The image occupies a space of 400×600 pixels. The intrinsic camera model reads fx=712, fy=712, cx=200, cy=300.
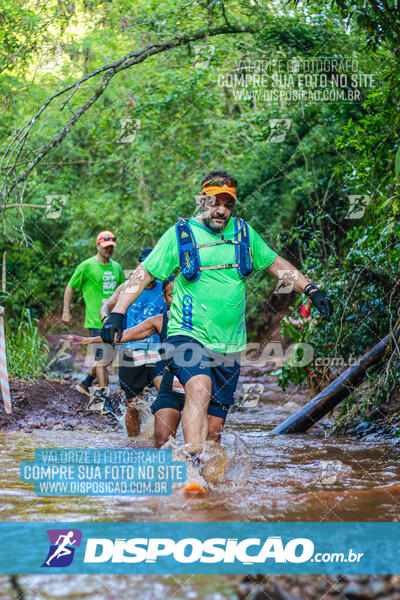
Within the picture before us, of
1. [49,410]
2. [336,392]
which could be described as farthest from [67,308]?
[336,392]

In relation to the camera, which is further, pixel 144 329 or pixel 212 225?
pixel 144 329

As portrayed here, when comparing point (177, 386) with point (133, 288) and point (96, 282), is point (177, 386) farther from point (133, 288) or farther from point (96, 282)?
point (96, 282)

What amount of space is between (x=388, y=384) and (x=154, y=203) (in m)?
11.8

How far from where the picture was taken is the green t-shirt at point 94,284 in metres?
9.34

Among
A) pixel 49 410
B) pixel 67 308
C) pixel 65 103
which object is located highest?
pixel 65 103

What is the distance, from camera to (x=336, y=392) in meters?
6.76

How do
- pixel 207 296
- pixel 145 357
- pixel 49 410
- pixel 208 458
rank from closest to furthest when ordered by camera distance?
pixel 208 458
pixel 207 296
pixel 145 357
pixel 49 410

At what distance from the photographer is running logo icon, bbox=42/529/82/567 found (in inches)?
112

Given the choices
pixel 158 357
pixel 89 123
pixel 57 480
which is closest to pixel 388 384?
pixel 158 357

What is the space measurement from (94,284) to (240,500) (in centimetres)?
592

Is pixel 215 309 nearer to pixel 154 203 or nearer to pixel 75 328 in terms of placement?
pixel 154 203

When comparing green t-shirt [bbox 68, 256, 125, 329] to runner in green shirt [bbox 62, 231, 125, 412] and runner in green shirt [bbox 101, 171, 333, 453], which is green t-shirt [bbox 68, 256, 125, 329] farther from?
runner in green shirt [bbox 101, 171, 333, 453]

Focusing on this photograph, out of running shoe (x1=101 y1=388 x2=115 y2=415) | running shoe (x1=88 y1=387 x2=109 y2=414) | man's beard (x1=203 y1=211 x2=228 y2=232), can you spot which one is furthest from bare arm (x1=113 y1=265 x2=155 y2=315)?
running shoe (x1=88 y1=387 x2=109 y2=414)

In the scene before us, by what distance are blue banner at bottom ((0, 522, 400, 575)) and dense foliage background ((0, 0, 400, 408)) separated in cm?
273
